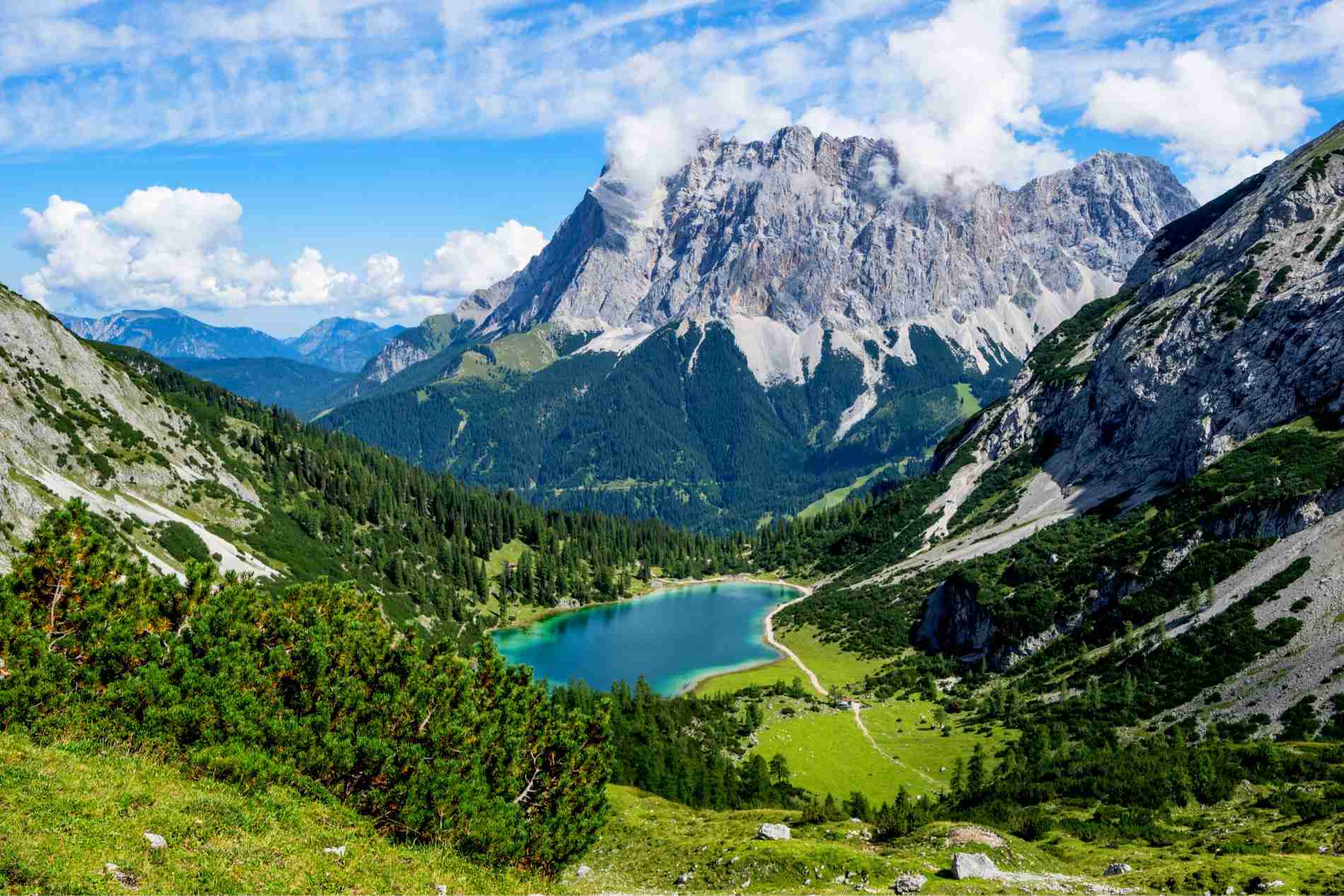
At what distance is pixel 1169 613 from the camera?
94438 mm

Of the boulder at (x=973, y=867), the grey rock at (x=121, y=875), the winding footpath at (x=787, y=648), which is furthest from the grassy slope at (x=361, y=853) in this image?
the winding footpath at (x=787, y=648)

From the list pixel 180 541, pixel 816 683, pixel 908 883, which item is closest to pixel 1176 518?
pixel 816 683

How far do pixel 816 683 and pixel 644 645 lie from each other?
46484 millimetres

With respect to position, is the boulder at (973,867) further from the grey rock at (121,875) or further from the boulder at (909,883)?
A: the grey rock at (121,875)

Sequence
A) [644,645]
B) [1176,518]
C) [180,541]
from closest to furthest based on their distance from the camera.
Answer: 1. [180,541]
2. [1176,518]
3. [644,645]

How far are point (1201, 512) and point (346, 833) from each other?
114712mm

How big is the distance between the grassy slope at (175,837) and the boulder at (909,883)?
19568mm

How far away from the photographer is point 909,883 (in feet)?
118

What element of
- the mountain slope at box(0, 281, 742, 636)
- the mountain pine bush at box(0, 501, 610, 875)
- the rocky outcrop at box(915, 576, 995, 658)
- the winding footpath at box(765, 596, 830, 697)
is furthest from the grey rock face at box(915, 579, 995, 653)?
the mountain pine bush at box(0, 501, 610, 875)

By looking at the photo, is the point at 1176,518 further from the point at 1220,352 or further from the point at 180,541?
the point at 180,541

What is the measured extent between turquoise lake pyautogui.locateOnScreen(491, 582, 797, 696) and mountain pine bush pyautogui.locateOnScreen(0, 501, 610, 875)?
101 meters

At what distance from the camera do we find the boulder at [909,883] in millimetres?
35647

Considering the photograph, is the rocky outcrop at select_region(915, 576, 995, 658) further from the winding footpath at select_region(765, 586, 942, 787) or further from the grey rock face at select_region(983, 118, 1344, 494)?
the grey rock face at select_region(983, 118, 1344, 494)

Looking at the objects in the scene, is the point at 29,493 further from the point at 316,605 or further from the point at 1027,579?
the point at 1027,579
